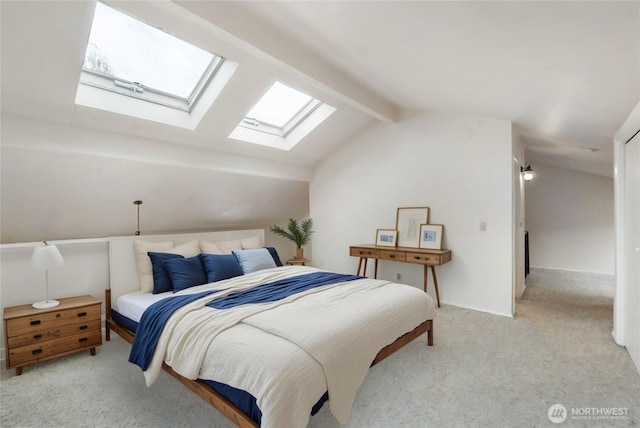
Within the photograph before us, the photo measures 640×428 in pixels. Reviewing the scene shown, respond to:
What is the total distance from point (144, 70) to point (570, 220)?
24.2 ft

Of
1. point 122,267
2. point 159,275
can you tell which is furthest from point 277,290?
point 122,267

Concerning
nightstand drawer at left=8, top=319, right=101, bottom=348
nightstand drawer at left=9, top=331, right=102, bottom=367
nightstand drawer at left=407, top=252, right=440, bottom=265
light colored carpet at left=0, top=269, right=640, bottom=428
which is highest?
nightstand drawer at left=407, top=252, right=440, bottom=265

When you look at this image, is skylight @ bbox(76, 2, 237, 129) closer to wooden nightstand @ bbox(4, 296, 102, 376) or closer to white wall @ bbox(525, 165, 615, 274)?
wooden nightstand @ bbox(4, 296, 102, 376)

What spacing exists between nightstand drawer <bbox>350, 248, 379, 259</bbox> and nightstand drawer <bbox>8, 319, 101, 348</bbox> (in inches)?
123

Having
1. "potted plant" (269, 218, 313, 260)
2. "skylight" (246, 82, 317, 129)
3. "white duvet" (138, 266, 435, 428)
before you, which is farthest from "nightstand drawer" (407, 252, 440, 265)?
"skylight" (246, 82, 317, 129)

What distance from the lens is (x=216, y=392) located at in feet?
5.95

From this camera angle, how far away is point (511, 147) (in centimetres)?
373

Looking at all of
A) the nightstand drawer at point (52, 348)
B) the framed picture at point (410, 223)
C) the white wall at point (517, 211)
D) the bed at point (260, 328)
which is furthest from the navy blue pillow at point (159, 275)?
the white wall at point (517, 211)

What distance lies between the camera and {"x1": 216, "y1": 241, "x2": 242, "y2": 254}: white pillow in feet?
13.0

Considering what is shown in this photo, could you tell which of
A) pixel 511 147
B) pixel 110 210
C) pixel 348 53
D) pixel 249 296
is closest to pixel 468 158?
pixel 511 147

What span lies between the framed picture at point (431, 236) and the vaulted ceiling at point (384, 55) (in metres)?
1.53

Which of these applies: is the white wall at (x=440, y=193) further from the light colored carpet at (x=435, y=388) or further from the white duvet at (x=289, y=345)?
the white duvet at (x=289, y=345)

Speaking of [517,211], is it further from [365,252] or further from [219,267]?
[219,267]

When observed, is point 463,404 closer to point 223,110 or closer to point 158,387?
point 158,387
